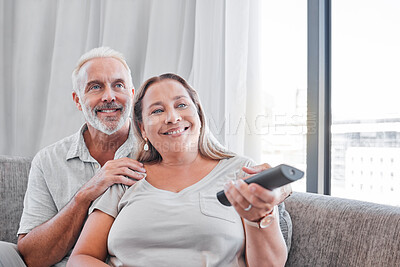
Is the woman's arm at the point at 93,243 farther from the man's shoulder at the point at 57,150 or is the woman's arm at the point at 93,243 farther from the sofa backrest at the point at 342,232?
the sofa backrest at the point at 342,232

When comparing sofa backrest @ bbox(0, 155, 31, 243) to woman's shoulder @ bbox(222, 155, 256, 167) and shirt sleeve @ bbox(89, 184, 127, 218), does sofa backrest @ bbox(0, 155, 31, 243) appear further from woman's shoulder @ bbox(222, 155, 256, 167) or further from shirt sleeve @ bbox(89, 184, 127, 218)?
woman's shoulder @ bbox(222, 155, 256, 167)

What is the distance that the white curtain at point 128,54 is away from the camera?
1725 millimetres

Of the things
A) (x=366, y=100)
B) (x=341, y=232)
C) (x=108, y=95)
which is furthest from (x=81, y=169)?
(x=366, y=100)

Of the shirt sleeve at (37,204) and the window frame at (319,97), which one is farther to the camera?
the window frame at (319,97)

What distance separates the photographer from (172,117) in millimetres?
1198

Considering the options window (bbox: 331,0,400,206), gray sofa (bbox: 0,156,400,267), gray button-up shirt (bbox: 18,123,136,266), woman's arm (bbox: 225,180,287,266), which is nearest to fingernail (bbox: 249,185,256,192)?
woman's arm (bbox: 225,180,287,266)

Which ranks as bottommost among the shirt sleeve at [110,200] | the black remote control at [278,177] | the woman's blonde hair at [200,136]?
the shirt sleeve at [110,200]

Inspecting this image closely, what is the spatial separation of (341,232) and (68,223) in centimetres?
82

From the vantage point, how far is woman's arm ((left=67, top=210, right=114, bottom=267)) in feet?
3.50

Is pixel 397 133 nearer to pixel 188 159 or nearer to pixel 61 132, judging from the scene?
pixel 188 159

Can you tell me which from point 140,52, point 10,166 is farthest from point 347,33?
point 10,166

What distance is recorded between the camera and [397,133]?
60.4 inches

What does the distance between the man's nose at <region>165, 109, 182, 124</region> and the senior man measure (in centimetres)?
18

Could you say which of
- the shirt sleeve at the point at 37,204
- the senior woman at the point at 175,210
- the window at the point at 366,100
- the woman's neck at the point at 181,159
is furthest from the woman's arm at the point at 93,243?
the window at the point at 366,100
